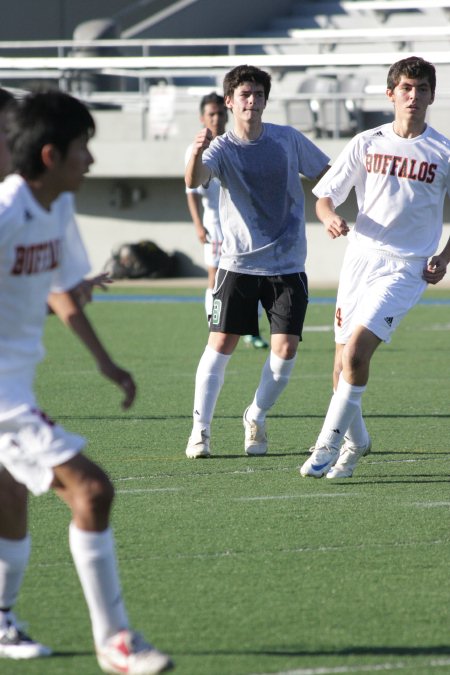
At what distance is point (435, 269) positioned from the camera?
6.75 meters

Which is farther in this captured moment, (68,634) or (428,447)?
(428,447)

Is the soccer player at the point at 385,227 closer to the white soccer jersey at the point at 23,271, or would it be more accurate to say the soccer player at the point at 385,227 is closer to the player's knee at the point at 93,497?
the white soccer jersey at the point at 23,271

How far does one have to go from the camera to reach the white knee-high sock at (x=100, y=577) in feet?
12.2

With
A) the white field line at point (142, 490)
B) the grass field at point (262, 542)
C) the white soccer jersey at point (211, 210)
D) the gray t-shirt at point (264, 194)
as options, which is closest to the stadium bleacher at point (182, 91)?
the white soccer jersey at point (211, 210)

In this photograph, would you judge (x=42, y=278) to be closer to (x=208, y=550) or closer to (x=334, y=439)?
(x=208, y=550)

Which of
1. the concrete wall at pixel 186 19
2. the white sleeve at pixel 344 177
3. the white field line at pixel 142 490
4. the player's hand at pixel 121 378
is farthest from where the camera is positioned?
the concrete wall at pixel 186 19

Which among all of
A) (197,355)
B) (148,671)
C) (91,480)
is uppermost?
(91,480)

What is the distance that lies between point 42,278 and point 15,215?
0.24 metres

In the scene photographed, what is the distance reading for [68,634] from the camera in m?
4.26

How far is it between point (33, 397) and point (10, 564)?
1.82 feet

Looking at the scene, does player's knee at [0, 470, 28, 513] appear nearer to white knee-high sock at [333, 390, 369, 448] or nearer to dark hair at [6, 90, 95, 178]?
dark hair at [6, 90, 95, 178]

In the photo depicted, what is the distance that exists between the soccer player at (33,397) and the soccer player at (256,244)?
354 cm

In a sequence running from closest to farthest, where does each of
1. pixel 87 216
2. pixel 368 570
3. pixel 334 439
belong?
1. pixel 368 570
2. pixel 334 439
3. pixel 87 216

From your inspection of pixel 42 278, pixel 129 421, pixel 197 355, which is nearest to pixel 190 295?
pixel 197 355
